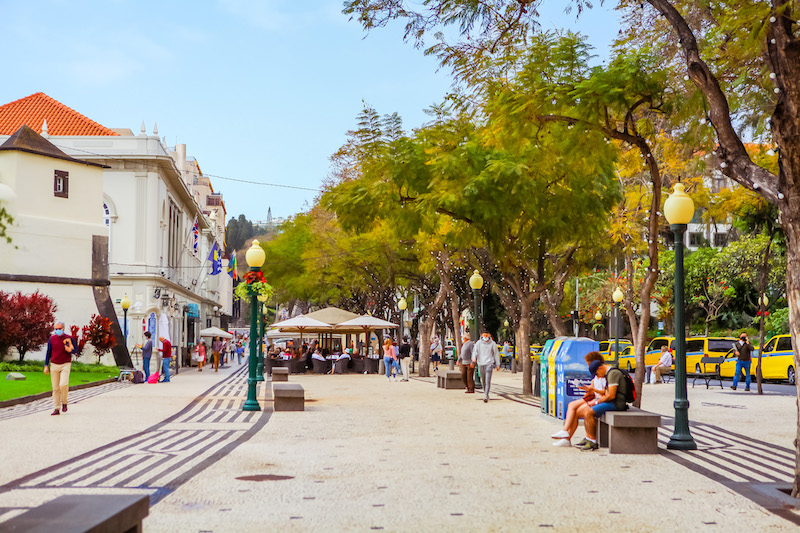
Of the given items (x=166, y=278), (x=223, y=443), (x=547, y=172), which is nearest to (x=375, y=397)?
(x=547, y=172)

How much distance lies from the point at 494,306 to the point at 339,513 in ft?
152

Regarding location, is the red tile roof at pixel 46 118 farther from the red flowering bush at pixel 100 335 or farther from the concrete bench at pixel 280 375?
the concrete bench at pixel 280 375

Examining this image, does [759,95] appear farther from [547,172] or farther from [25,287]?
[25,287]

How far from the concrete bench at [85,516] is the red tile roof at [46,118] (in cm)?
4446

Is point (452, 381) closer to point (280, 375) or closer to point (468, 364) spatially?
point (468, 364)

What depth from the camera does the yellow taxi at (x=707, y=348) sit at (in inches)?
1473

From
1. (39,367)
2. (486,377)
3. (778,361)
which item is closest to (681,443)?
(486,377)

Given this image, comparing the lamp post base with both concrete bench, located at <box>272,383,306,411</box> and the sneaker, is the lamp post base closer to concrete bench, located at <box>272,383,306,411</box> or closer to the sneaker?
the sneaker

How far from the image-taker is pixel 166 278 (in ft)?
156

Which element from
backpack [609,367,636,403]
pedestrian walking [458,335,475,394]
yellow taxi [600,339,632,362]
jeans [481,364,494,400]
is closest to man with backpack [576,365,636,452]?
backpack [609,367,636,403]

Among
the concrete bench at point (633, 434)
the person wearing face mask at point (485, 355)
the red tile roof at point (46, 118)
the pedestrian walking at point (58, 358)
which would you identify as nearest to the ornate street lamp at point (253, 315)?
the pedestrian walking at point (58, 358)

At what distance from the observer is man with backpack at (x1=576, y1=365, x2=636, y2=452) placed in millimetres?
12414

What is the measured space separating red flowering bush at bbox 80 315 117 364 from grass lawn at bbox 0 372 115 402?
2.28m

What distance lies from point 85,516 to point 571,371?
1219 cm
